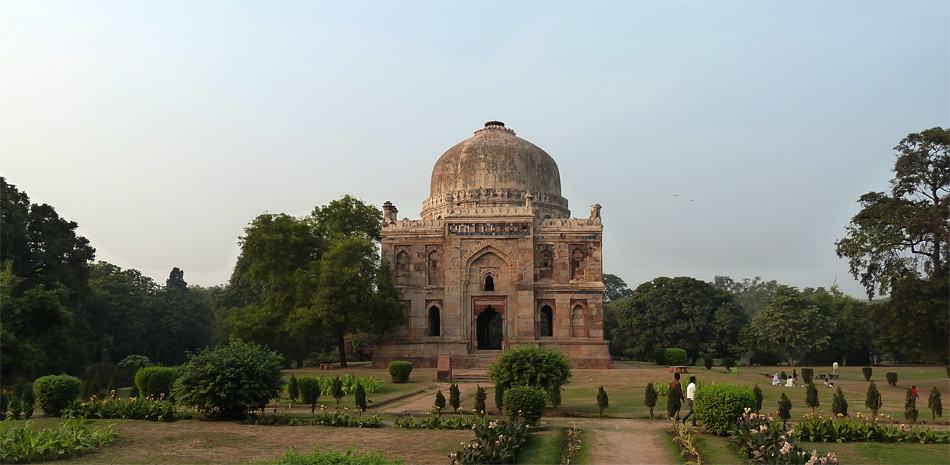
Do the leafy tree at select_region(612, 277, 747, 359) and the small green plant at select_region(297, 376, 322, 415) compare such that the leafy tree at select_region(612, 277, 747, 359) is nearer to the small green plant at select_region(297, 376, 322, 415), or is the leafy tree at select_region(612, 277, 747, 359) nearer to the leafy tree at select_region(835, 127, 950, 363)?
the leafy tree at select_region(835, 127, 950, 363)

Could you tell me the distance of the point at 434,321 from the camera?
34.0 metres

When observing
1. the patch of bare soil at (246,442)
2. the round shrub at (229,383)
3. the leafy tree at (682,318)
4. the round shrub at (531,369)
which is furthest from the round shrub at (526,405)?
the leafy tree at (682,318)

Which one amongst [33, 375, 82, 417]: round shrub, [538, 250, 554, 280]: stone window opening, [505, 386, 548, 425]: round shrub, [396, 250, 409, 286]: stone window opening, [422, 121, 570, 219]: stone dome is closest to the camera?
[505, 386, 548, 425]: round shrub

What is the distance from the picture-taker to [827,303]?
4469 centimetres

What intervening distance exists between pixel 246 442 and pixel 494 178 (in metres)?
26.0

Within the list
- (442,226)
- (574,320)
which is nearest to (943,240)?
(574,320)

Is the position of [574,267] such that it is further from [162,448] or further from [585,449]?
[162,448]

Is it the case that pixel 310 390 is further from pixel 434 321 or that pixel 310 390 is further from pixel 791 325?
pixel 791 325

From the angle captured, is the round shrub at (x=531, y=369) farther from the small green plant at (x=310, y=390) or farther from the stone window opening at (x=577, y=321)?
the stone window opening at (x=577, y=321)

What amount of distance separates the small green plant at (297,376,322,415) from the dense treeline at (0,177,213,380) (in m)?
10.3

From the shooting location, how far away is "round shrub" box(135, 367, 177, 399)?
60.2 ft

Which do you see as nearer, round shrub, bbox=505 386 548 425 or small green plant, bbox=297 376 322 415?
round shrub, bbox=505 386 548 425

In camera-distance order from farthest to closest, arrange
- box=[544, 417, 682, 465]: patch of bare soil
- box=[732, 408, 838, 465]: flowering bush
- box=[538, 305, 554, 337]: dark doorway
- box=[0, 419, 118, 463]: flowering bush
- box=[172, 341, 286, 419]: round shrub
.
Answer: box=[538, 305, 554, 337]: dark doorway < box=[172, 341, 286, 419]: round shrub < box=[544, 417, 682, 465]: patch of bare soil < box=[0, 419, 118, 463]: flowering bush < box=[732, 408, 838, 465]: flowering bush

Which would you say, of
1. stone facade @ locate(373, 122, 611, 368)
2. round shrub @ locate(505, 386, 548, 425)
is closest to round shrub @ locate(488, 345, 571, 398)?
round shrub @ locate(505, 386, 548, 425)
